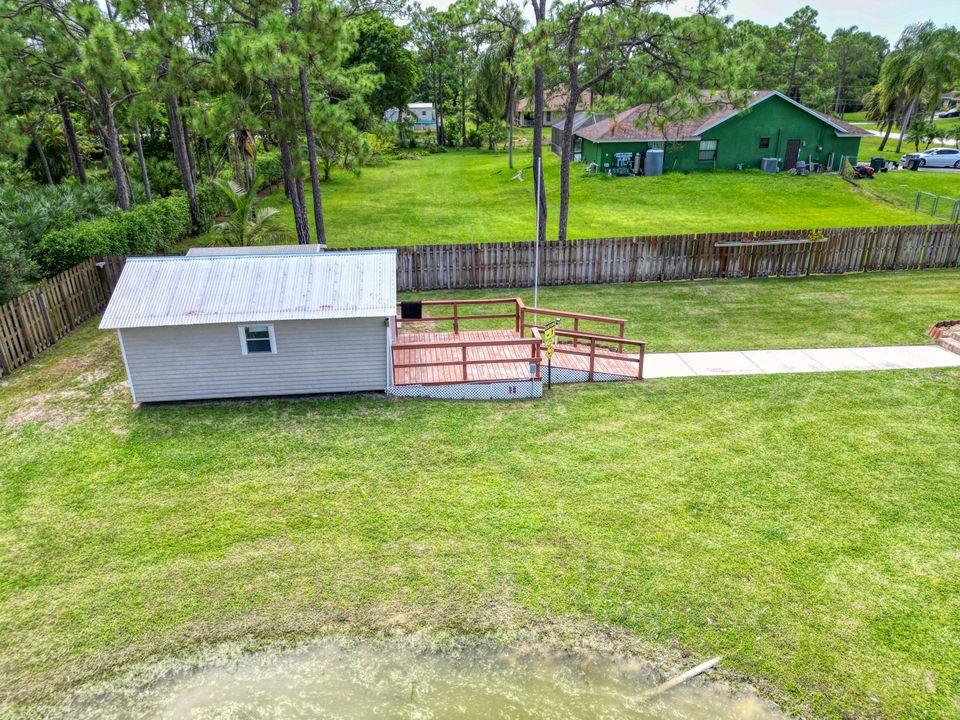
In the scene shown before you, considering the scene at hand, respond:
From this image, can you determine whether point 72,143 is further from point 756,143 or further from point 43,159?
point 756,143

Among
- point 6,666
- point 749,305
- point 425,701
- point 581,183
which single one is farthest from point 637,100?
point 6,666

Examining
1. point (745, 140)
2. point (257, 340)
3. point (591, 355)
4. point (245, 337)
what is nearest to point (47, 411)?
point (245, 337)

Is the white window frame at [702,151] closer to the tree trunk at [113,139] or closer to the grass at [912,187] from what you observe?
the grass at [912,187]

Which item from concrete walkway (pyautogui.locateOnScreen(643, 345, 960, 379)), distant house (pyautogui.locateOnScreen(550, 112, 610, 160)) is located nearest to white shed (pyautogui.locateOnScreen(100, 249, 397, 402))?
concrete walkway (pyautogui.locateOnScreen(643, 345, 960, 379))

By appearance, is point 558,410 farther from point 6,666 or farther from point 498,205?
point 498,205

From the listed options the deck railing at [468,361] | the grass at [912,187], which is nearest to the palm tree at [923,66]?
the grass at [912,187]

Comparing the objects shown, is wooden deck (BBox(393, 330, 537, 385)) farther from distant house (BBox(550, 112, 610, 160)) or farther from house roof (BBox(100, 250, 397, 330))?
distant house (BBox(550, 112, 610, 160))
